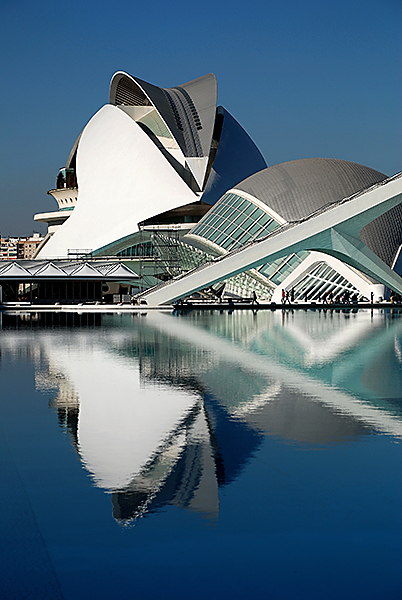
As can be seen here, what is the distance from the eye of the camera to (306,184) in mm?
44219

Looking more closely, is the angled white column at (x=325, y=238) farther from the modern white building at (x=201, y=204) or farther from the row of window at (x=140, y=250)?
the row of window at (x=140, y=250)

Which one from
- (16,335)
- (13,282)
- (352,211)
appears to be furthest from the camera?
(13,282)

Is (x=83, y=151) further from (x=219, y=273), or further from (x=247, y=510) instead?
(x=247, y=510)

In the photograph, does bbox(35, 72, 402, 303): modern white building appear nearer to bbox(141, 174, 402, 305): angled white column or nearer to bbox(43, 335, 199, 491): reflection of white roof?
bbox(141, 174, 402, 305): angled white column

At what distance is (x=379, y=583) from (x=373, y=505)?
1062mm

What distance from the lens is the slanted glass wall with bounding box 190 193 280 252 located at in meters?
41.7

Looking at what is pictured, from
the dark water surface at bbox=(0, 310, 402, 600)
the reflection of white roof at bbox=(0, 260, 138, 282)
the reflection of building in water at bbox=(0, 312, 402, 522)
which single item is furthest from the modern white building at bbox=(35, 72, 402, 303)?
the dark water surface at bbox=(0, 310, 402, 600)

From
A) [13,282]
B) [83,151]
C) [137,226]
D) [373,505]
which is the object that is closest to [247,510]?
[373,505]

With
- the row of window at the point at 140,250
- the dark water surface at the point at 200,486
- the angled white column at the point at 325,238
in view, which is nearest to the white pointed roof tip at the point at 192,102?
the row of window at the point at 140,250

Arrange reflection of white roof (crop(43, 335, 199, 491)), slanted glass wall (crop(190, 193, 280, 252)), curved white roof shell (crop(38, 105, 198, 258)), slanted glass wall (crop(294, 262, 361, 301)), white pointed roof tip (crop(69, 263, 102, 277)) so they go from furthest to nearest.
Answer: curved white roof shell (crop(38, 105, 198, 258)), white pointed roof tip (crop(69, 263, 102, 277)), slanted glass wall (crop(190, 193, 280, 252)), slanted glass wall (crop(294, 262, 361, 301)), reflection of white roof (crop(43, 335, 199, 491))

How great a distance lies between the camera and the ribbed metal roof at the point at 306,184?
1693 inches

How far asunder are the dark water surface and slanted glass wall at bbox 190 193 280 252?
31.7 meters

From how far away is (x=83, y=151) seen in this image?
63.7 meters

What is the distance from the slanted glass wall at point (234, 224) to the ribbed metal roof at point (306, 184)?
0.87 meters
